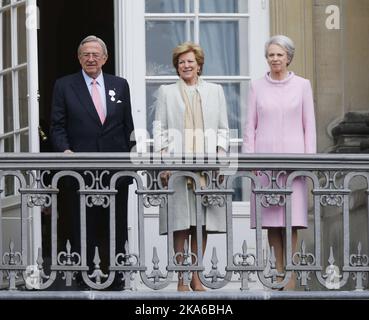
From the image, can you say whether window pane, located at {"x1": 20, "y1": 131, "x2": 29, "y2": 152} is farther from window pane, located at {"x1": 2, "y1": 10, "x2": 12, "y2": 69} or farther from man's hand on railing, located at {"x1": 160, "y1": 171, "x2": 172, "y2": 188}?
man's hand on railing, located at {"x1": 160, "y1": 171, "x2": 172, "y2": 188}

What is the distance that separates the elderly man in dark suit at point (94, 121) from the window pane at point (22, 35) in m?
1.15

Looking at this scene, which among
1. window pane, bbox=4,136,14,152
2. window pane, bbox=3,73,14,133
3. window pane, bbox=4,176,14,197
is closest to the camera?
window pane, bbox=4,176,14,197

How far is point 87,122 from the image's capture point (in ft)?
47.9

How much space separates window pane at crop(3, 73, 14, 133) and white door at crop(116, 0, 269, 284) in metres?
0.89

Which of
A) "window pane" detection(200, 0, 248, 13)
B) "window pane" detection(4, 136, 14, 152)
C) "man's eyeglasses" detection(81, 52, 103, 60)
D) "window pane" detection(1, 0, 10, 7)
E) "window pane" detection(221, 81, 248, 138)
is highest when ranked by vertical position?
"window pane" detection(1, 0, 10, 7)

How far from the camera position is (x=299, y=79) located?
14523mm

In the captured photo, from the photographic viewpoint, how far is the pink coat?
14422 mm

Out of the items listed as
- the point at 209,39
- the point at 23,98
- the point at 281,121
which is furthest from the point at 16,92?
the point at 281,121

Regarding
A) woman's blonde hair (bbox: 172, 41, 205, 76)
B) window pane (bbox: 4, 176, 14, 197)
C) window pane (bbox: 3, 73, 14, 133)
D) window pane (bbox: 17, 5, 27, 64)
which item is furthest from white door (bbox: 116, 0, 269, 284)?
→ woman's blonde hair (bbox: 172, 41, 205, 76)

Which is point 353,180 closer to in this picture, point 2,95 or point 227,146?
point 227,146

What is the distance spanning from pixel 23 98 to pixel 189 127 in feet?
6.11

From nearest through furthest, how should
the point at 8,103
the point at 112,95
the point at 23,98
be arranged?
the point at 112,95 → the point at 23,98 → the point at 8,103

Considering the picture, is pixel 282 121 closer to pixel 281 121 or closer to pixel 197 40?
pixel 281 121
